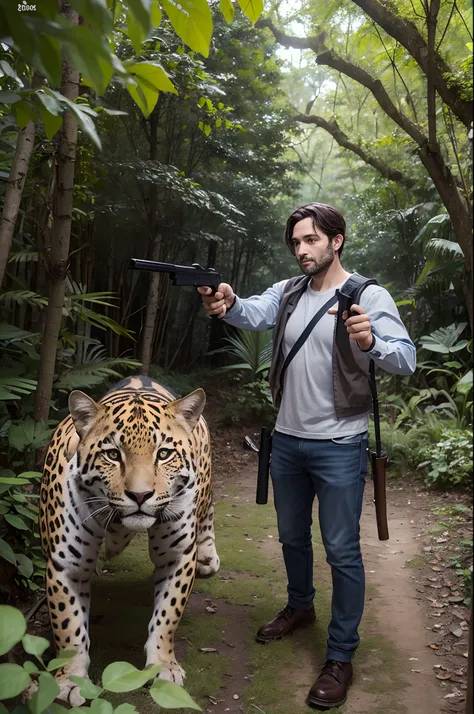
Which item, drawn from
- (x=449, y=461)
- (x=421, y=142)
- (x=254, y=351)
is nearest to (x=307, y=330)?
(x=421, y=142)

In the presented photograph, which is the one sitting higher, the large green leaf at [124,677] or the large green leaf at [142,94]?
the large green leaf at [142,94]

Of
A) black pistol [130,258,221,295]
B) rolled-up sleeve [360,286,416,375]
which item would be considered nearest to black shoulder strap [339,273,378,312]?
rolled-up sleeve [360,286,416,375]

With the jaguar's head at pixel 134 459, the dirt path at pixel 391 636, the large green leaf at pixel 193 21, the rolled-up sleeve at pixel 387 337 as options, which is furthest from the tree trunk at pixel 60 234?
the large green leaf at pixel 193 21

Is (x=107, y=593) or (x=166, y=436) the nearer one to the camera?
(x=166, y=436)

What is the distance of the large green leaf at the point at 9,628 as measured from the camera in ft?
3.01

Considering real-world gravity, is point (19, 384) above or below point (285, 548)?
above

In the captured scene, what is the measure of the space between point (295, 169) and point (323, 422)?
771 centimetres

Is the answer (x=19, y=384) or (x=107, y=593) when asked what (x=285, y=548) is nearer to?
(x=107, y=593)

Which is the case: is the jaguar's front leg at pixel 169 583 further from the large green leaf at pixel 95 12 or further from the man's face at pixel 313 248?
the large green leaf at pixel 95 12

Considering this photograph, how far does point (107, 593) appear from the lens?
3.41m

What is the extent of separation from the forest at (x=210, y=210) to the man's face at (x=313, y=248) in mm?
376

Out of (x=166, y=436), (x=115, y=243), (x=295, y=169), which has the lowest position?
(x=166, y=436)

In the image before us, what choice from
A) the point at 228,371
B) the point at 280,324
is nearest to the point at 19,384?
the point at 280,324

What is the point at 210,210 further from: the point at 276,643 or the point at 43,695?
the point at 43,695
